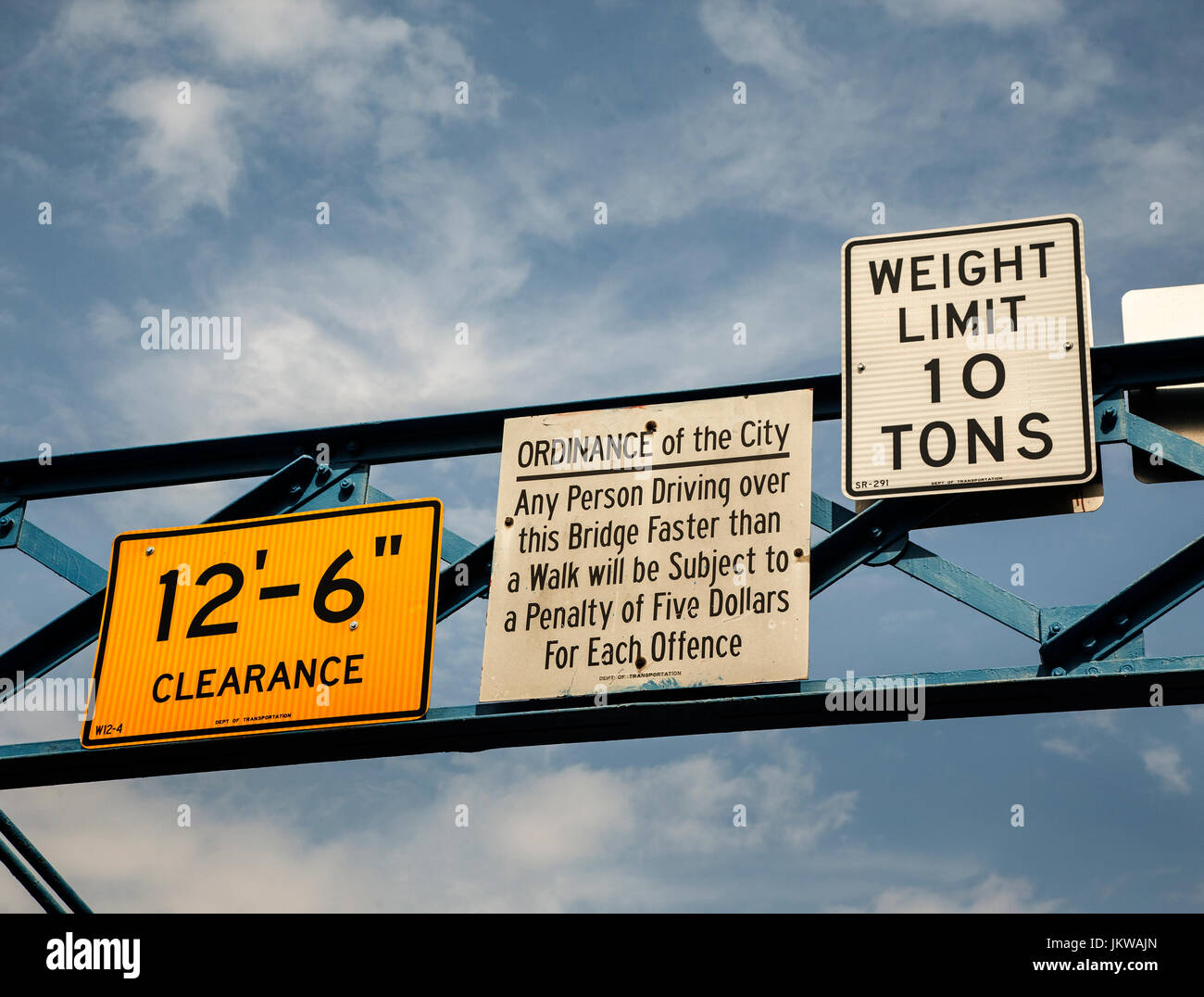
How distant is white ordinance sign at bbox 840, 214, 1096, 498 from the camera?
8.38 m

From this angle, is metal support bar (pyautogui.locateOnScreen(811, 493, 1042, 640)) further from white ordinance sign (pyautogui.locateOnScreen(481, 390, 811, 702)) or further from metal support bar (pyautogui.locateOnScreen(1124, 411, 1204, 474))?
metal support bar (pyautogui.locateOnScreen(1124, 411, 1204, 474))

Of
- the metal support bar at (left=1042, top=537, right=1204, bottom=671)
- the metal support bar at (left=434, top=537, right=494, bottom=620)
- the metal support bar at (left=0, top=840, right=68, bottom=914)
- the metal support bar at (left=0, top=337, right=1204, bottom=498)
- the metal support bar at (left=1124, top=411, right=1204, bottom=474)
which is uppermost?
the metal support bar at (left=0, top=337, right=1204, bottom=498)

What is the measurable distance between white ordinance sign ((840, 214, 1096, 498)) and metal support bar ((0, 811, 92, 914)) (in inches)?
177

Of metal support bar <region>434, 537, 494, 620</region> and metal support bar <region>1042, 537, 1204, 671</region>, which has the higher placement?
metal support bar <region>434, 537, 494, 620</region>

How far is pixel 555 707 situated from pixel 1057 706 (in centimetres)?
227

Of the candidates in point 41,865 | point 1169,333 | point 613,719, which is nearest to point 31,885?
point 41,865

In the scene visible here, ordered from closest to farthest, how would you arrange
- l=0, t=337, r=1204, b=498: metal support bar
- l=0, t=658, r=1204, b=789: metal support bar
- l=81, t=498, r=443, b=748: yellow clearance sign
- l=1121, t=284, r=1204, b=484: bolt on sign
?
l=0, t=658, r=1204, b=789: metal support bar
l=0, t=337, r=1204, b=498: metal support bar
l=1121, t=284, r=1204, b=484: bolt on sign
l=81, t=498, r=443, b=748: yellow clearance sign

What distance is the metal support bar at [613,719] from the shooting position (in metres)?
7.98

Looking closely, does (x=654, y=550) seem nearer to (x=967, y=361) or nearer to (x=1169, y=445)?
(x=967, y=361)

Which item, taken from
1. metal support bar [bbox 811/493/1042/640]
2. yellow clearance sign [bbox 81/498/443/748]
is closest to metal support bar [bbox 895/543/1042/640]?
metal support bar [bbox 811/493/1042/640]

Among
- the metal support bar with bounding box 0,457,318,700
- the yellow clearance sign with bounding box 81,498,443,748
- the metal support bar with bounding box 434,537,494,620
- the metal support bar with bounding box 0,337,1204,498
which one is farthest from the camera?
the metal support bar with bounding box 0,457,318,700

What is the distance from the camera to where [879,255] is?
29.3ft
